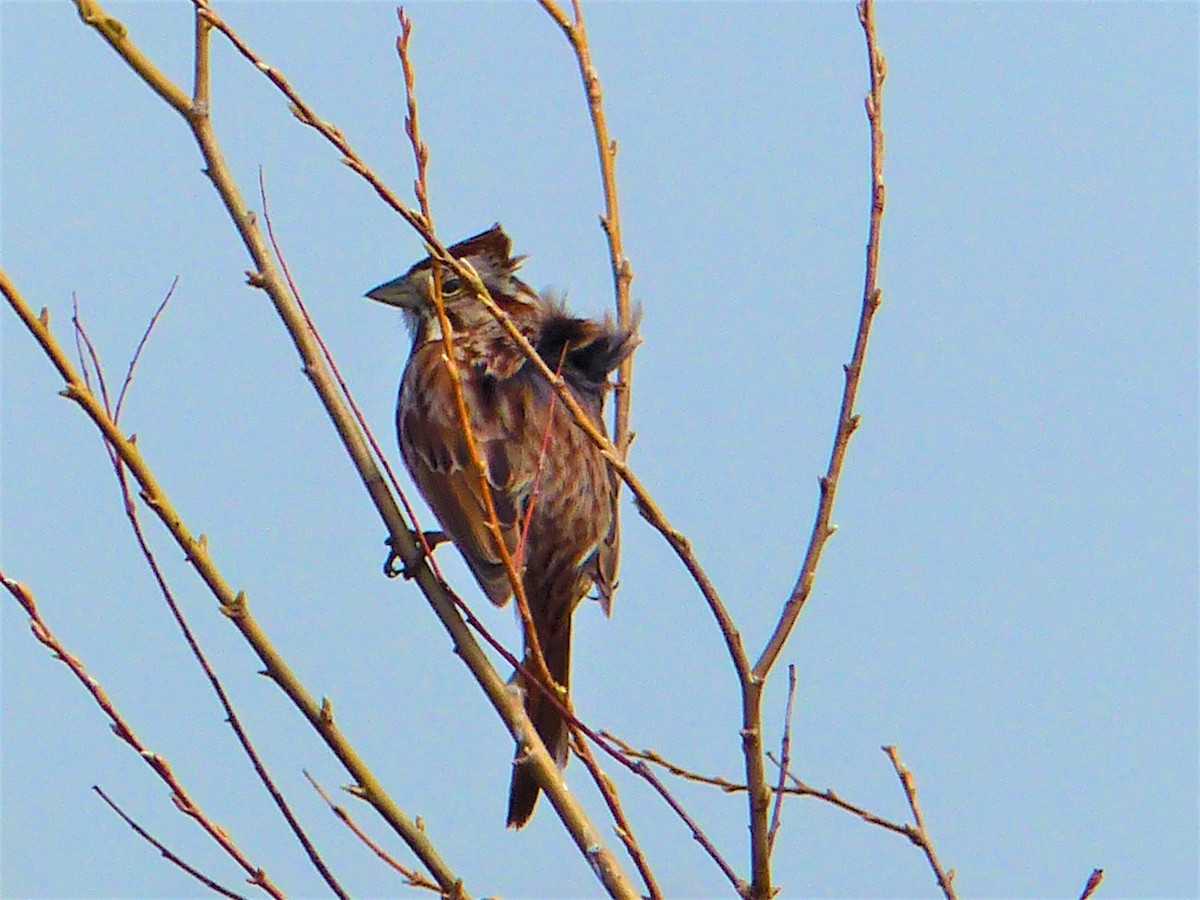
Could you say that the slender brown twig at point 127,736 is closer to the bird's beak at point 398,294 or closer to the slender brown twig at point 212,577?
the slender brown twig at point 212,577

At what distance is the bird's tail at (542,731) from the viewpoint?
13.0ft

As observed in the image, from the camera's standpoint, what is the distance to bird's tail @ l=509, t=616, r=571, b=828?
3961 millimetres

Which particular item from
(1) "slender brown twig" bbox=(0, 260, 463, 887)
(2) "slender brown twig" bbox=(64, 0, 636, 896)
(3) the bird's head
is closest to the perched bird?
(3) the bird's head

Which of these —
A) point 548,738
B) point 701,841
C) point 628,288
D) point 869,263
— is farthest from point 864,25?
point 548,738

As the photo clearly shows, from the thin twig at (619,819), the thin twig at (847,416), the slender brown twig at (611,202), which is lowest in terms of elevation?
the thin twig at (619,819)

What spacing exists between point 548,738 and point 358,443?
1.23 m

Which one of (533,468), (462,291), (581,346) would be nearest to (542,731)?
(533,468)

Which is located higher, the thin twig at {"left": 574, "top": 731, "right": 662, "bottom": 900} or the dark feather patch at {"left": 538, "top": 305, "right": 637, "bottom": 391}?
the dark feather patch at {"left": 538, "top": 305, "right": 637, "bottom": 391}

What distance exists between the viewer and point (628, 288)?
152 inches

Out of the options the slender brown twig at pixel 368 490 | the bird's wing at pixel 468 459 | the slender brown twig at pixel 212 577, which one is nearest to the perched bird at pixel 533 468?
the bird's wing at pixel 468 459

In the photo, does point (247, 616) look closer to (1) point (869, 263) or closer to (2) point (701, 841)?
(2) point (701, 841)

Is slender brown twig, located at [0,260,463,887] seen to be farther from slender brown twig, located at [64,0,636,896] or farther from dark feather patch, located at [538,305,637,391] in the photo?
dark feather patch, located at [538,305,637,391]

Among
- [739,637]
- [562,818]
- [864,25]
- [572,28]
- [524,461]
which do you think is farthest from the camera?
[524,461]

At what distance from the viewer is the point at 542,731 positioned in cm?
406
